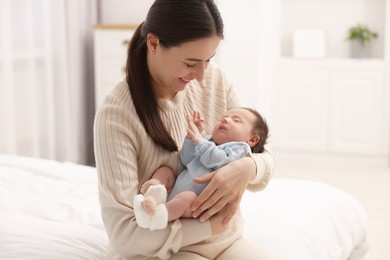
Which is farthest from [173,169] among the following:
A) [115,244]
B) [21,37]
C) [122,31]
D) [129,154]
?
[122,31]

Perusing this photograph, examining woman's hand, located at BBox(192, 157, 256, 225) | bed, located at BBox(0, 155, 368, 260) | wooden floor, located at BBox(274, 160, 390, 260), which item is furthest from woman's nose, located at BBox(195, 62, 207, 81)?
wooden floor, located at BBox(274, 160, 390, 260)

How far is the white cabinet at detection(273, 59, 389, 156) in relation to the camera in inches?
200

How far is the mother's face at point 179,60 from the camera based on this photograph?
1.55 metres

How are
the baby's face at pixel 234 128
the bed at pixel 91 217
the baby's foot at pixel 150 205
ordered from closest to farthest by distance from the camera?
the baby's foot at pixel 150 205, the baby's face at pixel 234 128, the bed at pixel 91 217

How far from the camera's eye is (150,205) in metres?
1.43

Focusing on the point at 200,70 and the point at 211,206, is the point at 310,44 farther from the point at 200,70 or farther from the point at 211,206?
the point at 211,206

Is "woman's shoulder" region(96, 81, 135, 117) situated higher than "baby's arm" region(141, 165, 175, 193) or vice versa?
"woman's shoulder" region(96, 81, 135, 117)

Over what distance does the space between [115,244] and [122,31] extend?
3.36 metres

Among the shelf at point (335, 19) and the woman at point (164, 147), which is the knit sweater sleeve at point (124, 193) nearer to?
the woman at point (164, 147)

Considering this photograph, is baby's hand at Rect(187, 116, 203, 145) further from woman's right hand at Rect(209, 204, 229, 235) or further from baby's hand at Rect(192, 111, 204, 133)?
woman's right hand at Rect(209, 204, 229, 235)

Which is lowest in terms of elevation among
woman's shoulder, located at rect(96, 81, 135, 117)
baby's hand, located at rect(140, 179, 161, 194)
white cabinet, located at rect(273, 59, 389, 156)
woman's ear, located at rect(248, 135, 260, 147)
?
white cabinet, located at rect(273, 59, 389, 156)

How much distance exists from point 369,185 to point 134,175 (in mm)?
3220

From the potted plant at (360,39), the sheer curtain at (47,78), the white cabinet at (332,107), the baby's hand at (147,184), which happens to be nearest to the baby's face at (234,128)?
the baby's hand at (147,184)

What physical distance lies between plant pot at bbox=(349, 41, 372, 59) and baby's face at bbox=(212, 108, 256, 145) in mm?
3824
